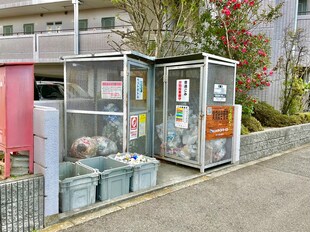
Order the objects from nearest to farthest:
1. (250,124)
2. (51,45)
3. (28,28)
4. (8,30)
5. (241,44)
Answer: (250,124), (241,44), (51,45), (28,28), (8,30)

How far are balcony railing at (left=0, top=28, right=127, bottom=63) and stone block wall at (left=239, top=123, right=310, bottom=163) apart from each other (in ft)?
22.4

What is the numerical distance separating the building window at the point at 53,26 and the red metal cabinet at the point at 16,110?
13.1m

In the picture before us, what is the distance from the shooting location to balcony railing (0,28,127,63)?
38.1ft

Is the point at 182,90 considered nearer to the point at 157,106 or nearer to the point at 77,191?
the point at 157,106

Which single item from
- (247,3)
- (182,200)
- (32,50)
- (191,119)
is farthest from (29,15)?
(182,200)

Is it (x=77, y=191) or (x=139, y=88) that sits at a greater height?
(x=139, y=88)

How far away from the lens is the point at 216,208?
4.04 m

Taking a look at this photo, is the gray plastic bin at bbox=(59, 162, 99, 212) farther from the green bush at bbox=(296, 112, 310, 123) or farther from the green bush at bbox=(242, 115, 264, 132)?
the green bush at bbox=(296, 112, 310, 123)

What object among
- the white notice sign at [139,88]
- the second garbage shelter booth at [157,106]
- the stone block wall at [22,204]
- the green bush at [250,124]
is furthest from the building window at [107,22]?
the stone block wall at [22,204]

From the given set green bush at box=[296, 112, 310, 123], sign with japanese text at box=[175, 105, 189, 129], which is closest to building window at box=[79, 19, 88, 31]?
sign with japanese text at box=[175, 105, 189, 129]

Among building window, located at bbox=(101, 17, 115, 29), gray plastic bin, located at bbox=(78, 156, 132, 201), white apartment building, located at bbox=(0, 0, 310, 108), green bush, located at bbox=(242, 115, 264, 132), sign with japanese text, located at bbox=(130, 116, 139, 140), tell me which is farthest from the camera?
building window, located at bbox=(101, 17, 115, 29)

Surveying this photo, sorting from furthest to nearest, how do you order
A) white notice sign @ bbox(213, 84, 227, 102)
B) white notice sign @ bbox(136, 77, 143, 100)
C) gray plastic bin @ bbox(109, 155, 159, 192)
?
white notice sign @ bbox(213, 84, 227, 102), white notice sign @ bbox(136, 77, 143, 100), gray plastic bin @ bbox(109, 155, 159, 192)

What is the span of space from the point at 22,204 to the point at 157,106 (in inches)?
147

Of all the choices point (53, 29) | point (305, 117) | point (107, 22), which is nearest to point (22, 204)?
point (305, 117)
